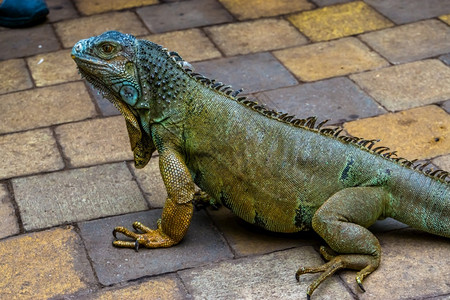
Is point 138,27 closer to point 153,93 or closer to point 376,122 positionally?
point 376,122

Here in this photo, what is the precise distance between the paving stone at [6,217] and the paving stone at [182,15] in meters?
2.78

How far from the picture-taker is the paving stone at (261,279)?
3830 mm

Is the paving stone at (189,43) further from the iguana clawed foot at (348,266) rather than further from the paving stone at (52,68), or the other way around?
the iguana clawed foot at (348,266)

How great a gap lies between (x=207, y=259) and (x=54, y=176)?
1356 mm

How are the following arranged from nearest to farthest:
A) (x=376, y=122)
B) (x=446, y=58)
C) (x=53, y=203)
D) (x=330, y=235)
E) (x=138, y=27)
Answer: (x=330, y=235) < (x=53, y=203) < (x=376, y=122) < (x=446, y=58) < (x=138, y=27)

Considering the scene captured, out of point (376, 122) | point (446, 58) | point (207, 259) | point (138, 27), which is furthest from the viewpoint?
point (138, 27)

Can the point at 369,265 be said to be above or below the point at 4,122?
above

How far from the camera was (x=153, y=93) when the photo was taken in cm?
409

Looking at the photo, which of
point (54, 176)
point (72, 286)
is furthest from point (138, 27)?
point (72, 286)

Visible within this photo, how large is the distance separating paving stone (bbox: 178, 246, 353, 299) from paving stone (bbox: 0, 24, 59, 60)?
3462 mm

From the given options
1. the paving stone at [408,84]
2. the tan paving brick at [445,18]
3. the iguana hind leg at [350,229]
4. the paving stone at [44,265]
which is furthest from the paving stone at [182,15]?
the iguana hind leg at [350,229]

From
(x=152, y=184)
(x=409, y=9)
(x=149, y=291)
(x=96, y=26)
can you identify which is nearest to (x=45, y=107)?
(x=152, y=184)

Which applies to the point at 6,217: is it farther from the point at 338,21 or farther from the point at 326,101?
the point at 338,21

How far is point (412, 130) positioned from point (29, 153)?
2.60m
